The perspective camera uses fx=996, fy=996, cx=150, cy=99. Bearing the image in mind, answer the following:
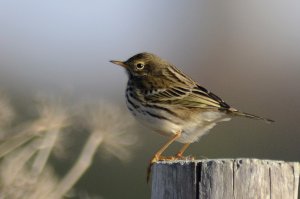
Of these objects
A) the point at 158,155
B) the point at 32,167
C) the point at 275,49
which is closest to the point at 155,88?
the point at 158,155

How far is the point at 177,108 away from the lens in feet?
29.9

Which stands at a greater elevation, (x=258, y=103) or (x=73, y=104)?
(x=73, y=104)

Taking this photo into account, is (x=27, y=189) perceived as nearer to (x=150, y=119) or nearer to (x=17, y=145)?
(x=17, y=145)

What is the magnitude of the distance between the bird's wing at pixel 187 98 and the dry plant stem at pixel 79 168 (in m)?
1.23

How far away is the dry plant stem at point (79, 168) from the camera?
725 centimetres

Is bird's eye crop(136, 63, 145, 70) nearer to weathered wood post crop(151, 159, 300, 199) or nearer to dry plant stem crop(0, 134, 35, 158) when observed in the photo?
dry plant stem crop(0, 134, 35, 158)

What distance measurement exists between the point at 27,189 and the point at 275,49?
2186 centimetres

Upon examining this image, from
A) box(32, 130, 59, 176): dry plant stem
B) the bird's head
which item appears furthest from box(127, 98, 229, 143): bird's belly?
box(32, 130, 59, 176): dry plant stem

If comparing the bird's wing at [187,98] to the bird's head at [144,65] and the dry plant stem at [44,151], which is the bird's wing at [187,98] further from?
the dry plant stem at [44,151]

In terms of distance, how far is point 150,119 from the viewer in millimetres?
8836

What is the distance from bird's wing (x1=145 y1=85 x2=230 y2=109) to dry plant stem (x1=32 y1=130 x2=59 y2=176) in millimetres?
1605

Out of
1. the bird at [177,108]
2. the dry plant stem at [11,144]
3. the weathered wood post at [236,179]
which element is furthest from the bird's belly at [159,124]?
the weathered wood post at [236,179]

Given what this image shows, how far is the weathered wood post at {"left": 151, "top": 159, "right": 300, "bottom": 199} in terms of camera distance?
18.6 ft

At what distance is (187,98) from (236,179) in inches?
142
